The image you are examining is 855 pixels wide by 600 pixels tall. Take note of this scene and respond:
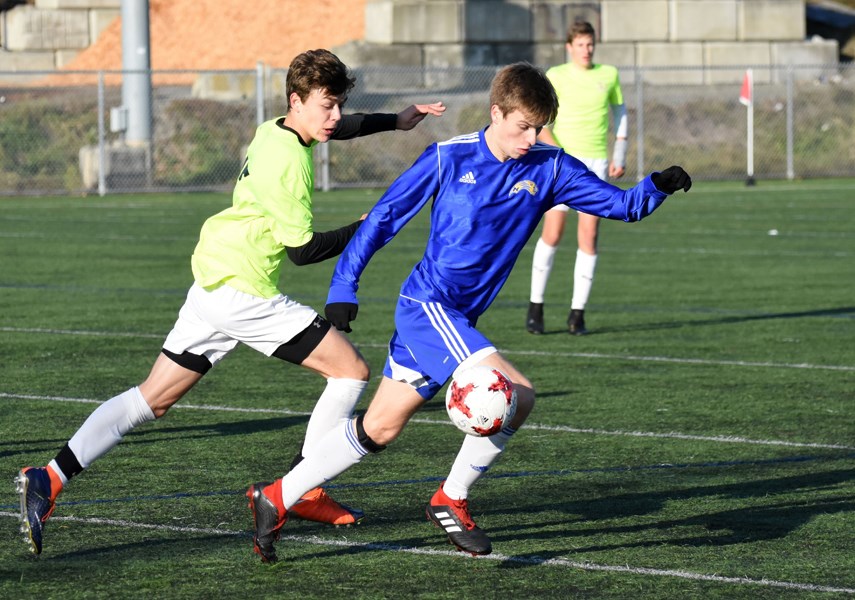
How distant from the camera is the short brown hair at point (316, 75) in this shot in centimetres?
642

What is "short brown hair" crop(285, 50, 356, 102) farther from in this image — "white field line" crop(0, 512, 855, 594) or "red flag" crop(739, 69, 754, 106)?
"red flag" crop(739, 69, 754, 106)

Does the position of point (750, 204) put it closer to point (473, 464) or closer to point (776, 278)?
point (776, 278)

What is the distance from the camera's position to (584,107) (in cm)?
1328

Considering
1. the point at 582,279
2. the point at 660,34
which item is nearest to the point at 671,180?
the point at 582,279

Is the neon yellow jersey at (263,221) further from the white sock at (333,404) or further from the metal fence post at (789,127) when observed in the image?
the metal fence post at (789,127)

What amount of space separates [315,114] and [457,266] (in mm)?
868

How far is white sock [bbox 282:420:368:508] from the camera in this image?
5984 millimetres

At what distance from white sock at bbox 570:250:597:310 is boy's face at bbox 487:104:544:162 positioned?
21.3 ft

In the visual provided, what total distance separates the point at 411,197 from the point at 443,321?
483 mm

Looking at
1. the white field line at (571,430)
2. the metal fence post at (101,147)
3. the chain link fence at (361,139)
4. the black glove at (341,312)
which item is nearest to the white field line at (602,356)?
the white field line at (571,430)

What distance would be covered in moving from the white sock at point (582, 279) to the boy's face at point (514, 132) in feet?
21.3

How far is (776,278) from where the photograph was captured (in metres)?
16.5

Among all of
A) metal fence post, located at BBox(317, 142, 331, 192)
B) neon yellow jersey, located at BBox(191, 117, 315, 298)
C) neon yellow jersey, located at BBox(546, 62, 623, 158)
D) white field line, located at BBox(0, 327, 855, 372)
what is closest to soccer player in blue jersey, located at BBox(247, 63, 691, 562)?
neon yellow jersey, located at BBox(191, 117, 315, 298)

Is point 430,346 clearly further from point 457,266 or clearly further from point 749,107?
point 749,107
